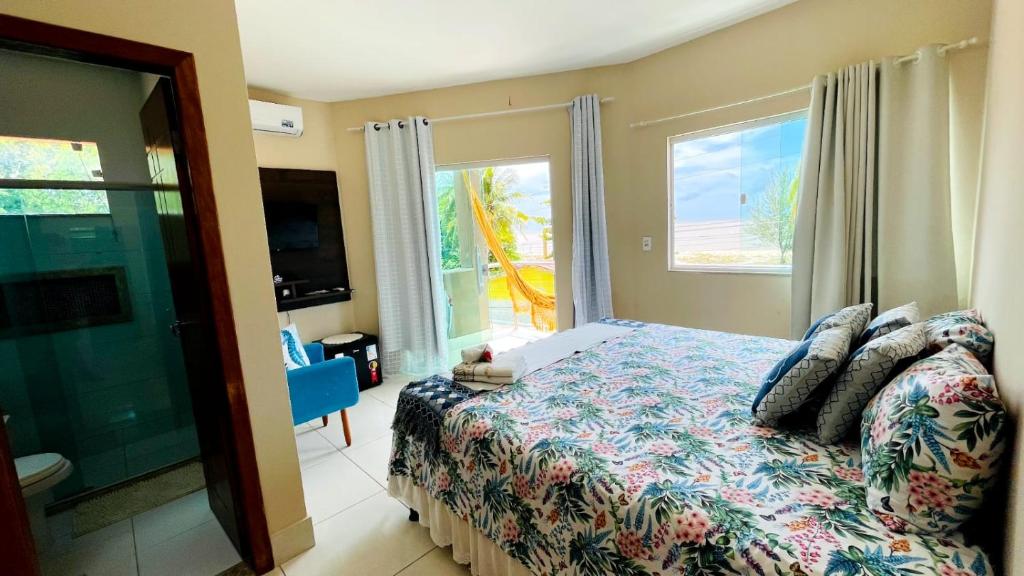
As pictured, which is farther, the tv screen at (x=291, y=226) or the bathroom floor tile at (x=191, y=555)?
the tv screen at (x=291, y=226)

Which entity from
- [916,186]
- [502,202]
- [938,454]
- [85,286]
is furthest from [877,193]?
[85,286]

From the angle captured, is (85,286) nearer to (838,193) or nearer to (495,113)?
(495,113)

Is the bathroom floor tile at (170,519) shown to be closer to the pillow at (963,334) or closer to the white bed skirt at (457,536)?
the white bed skirt at (457,536)

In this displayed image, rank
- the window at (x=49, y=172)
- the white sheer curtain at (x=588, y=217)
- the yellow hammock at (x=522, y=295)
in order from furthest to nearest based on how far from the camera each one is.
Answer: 1. the yellow hammock at (x=522, y=295)
2. the white sheer curtain at (x=588, y=217)
3. the window at (x=49, y=172)

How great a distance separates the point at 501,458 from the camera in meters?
1.38

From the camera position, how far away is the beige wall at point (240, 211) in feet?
4.55

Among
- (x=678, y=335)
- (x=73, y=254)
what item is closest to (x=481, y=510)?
(x=678, y=335)

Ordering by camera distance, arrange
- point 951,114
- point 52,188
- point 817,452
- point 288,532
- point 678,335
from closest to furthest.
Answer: point 817,452
point 288,532
point 52,188
point 951,114
point 678,335

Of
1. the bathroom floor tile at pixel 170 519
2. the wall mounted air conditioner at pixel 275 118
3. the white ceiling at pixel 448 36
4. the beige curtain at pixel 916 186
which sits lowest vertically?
the bathroom floor tile at pixel 170 519

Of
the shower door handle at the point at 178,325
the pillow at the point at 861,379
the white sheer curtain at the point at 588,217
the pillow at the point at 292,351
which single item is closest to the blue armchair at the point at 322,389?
the pillow at the point at 292,351

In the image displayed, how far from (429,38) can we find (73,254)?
2.27 meters

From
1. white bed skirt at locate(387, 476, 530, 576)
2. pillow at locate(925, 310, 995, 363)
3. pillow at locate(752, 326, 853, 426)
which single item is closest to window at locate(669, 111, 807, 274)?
pillow at locate(925, 310, 995, 363)

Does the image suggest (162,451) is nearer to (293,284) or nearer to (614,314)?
(293,284)

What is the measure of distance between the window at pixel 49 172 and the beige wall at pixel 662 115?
6.37ft
